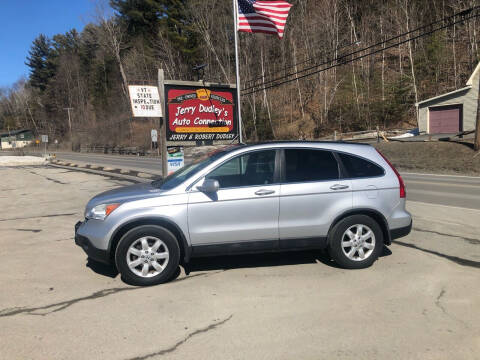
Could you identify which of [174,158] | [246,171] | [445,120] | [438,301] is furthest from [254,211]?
[445,120]

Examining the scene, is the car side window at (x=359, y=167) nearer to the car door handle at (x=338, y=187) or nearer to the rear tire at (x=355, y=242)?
the car door handle at (x=338, y=187)

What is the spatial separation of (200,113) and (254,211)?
21.0ft

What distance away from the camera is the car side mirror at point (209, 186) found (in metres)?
4.45

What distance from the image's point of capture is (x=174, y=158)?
10.3 meters

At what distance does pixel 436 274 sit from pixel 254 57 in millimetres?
42562

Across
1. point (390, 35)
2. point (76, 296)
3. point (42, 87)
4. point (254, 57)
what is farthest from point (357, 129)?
point (42, 87)

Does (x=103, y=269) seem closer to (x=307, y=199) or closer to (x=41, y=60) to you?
(x=307, y=199)

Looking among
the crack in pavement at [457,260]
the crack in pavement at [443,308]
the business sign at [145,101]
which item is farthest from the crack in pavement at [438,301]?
the business sign at [145,101]

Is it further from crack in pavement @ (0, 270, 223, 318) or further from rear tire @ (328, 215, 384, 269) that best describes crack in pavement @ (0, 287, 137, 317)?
rear tire @ (328, 215, 384, 269)

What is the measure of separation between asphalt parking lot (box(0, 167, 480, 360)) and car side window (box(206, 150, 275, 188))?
1176 millimetres

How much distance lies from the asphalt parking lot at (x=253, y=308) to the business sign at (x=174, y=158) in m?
4.46

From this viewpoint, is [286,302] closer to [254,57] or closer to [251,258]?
[251,258]

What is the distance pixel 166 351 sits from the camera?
10.4ft

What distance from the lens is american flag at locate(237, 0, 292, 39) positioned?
39.6ft
